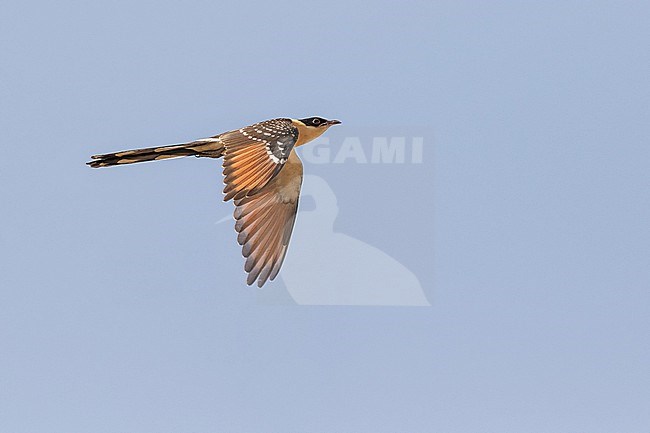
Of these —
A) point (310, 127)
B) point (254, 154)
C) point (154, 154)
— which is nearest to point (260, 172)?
point (254, 154)

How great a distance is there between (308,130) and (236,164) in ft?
6.46

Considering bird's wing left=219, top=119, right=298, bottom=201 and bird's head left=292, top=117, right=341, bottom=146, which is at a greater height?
bird's head left=292, top=117, right=341, bottom=146

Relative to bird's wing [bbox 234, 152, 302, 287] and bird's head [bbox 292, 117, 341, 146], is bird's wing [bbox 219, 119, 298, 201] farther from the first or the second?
bird's wing [bbox 234, 152, 302, 287]

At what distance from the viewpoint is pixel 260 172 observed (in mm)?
10641

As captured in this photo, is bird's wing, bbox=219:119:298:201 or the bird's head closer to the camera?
bird's wing, bbox=219:119:298:201

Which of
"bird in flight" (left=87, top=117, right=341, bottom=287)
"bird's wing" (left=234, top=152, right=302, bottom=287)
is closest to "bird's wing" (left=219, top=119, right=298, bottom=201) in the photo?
"bird in flight" (left=87, top=117, right=341, bottom=287)

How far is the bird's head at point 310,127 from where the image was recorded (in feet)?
40.7

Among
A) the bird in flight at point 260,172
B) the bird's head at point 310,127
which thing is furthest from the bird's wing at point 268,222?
the bird's head at point 310,127

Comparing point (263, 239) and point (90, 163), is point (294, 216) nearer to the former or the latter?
point (263, 239)

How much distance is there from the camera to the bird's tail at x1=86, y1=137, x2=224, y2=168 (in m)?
11.7

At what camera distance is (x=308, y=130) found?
12469 millimetres

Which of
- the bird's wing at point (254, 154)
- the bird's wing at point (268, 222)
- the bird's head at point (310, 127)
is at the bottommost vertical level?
the bird's wing at point (268, 222)

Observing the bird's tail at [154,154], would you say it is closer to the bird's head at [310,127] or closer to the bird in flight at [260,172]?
the bird in flight at [260,172]

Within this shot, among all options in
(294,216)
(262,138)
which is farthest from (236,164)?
(294,216)
